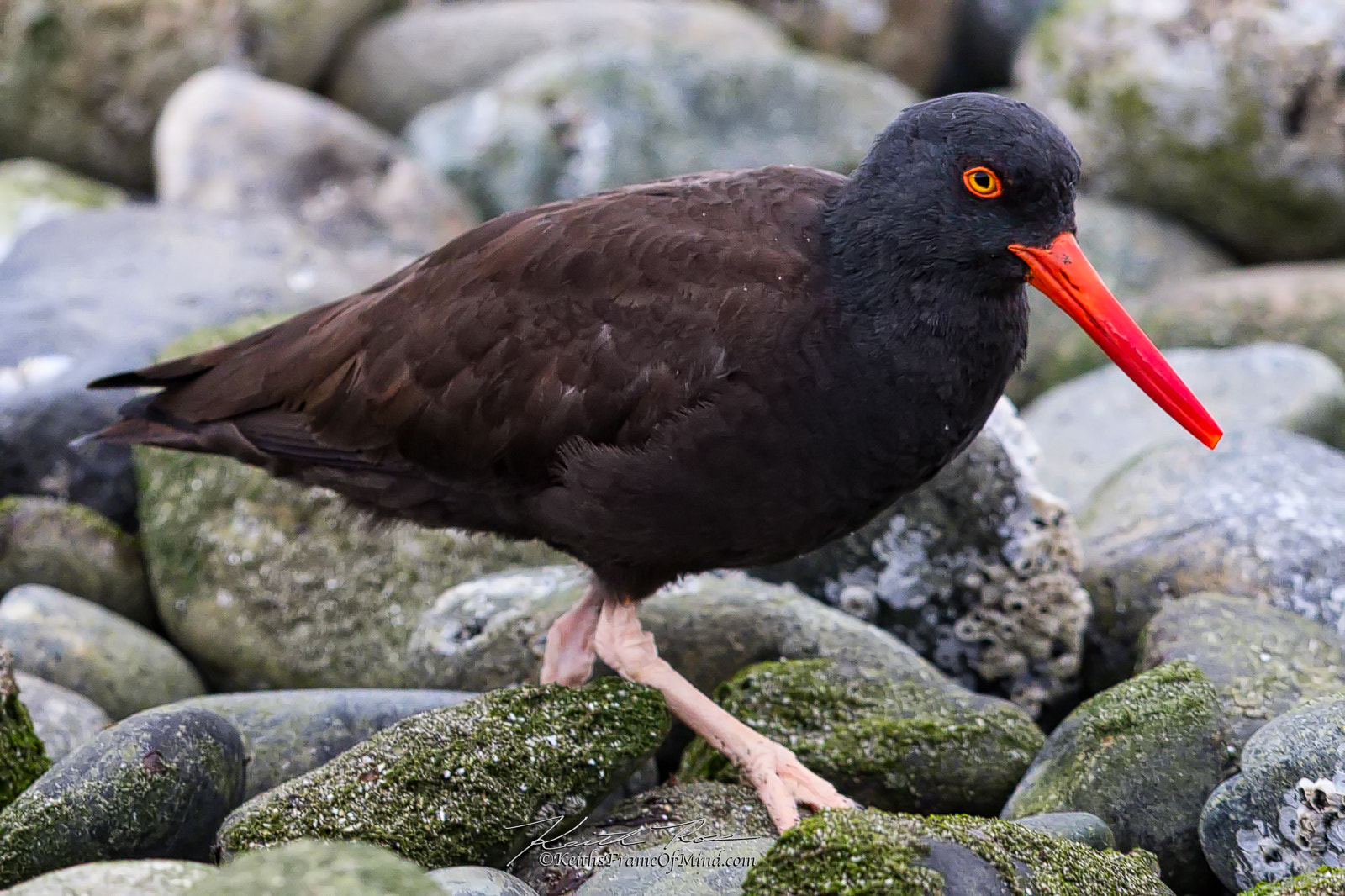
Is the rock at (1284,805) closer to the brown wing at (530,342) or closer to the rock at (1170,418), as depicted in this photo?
the brown wing at (530,342)

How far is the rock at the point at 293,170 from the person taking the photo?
8.56 meters

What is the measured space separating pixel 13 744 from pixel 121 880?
1.22 meters

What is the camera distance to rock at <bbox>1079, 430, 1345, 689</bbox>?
5094mm

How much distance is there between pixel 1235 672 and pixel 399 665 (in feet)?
9.50

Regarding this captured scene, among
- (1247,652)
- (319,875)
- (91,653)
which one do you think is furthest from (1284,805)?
(91,653)

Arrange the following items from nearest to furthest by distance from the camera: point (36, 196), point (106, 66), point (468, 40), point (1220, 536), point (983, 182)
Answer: point (983, 182) < point (1220, 536) < point (36, 196) < point (106, 66) < point (468, 40)

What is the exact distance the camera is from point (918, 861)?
3.06m

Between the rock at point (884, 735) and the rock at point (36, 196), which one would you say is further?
the rock at point (36, 196)

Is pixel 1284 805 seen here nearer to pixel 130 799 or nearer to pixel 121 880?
pixel 121 880

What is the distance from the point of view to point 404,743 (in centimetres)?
365

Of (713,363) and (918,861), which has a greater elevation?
(713,363)

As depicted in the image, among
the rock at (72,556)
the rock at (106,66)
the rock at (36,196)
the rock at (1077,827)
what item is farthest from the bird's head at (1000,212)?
the rock at (106,66)

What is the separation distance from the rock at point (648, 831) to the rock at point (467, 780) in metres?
0.10

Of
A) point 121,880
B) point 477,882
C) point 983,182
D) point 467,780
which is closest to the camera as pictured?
point 121,880
